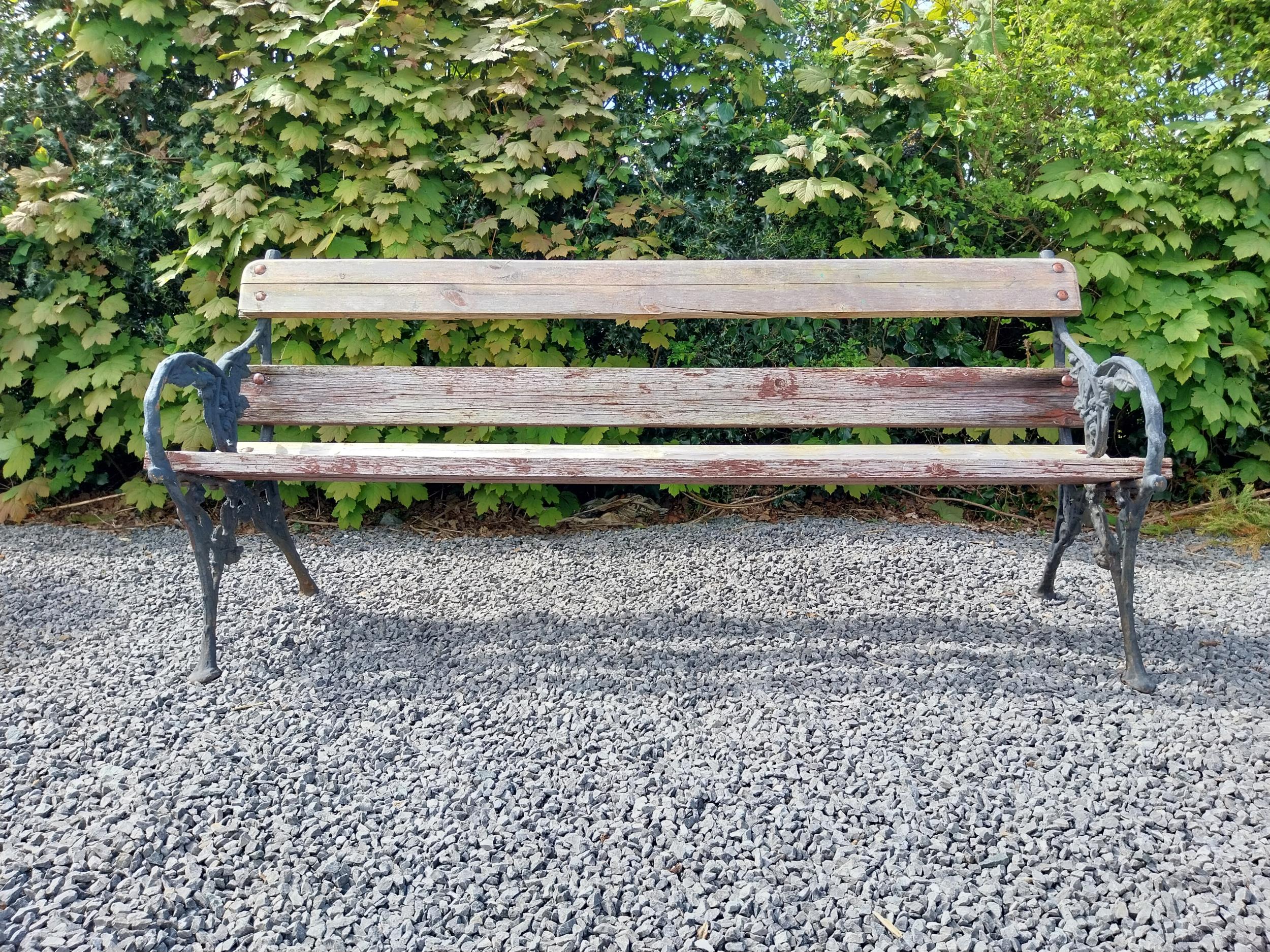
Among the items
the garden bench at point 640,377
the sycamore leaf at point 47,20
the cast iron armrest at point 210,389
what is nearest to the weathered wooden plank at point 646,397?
the garden bench at point 640,377

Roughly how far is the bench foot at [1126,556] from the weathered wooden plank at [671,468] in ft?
0.39

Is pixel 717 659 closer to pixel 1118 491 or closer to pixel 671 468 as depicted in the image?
pixel 671 468

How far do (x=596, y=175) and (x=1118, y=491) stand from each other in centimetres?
250

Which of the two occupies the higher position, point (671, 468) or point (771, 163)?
point (771, 163)

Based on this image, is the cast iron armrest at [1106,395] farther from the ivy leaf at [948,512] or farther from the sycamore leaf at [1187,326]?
the ivy leaf at [948,512]

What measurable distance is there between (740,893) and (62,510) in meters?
4.15

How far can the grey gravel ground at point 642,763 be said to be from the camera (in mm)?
1496

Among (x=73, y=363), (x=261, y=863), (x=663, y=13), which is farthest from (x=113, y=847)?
(x=663, y=13)

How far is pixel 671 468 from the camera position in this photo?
7.31 ft

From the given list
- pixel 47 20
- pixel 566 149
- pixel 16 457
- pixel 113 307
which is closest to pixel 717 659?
pixel 566 149

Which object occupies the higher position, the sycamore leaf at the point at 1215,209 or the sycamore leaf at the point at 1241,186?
the sycamore leaf at the point at 1241,186

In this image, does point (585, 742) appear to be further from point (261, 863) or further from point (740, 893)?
point (261, 863)

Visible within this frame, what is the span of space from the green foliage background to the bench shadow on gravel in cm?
120

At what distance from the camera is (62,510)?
4.16m
